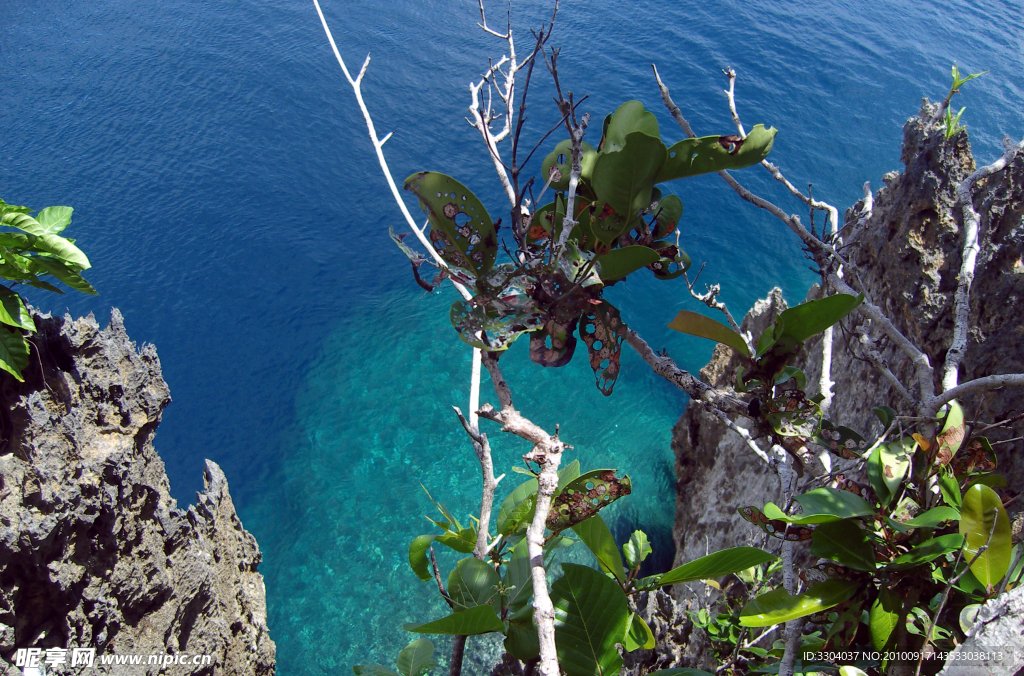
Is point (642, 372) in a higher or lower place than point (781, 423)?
lower

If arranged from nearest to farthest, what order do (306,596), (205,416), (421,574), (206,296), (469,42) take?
(421,574) < (306,596) < (205,416) < (206,296) < (469,42)

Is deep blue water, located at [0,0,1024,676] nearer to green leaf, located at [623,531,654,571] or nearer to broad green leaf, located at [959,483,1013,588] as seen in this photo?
green leaf, located at [623,531,654,571]

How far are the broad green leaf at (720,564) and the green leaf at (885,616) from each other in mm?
382

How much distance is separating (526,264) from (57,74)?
1274cm

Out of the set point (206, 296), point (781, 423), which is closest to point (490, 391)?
point (206, 296)

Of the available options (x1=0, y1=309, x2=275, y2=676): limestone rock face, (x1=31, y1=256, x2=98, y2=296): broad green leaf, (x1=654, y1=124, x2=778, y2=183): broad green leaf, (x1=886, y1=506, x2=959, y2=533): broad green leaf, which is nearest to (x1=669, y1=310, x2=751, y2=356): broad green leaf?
(x1=654, y1=124, x2=778, y2=183): broad green leaf

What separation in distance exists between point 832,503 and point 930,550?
0.24 m

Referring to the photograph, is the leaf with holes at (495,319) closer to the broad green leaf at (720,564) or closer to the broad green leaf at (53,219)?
the broad green leaf at (720,564)

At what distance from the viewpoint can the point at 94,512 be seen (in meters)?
2.80

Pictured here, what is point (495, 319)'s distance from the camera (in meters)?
0.91

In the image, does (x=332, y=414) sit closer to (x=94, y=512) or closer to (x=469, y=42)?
(x=94, y=512)

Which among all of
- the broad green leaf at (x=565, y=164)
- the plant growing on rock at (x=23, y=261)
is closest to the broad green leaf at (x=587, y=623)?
the broad green leaf at (x=565, y=164)

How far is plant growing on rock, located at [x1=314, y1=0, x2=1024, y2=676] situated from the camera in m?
0.89

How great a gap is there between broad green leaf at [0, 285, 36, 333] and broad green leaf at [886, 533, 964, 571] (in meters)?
3.53
